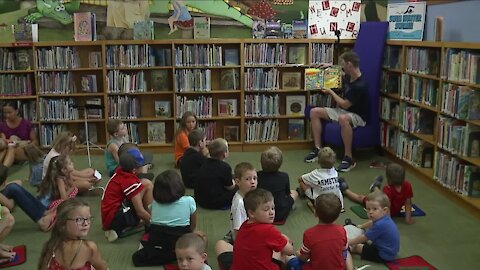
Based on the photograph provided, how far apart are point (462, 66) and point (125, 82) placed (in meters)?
4.34

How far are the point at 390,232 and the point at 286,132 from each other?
3945mm

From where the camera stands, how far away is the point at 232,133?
7383 mm

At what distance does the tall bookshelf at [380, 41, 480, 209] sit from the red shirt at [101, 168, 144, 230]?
3093mm

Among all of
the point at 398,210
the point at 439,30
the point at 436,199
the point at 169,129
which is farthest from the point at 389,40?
the point at 169,129

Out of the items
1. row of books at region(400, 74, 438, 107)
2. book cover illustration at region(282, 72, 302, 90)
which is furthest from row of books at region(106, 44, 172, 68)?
row of books at region(400, 74, 438, 107)

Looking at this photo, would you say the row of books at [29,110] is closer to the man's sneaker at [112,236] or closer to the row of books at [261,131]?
the row of books at [261,131]

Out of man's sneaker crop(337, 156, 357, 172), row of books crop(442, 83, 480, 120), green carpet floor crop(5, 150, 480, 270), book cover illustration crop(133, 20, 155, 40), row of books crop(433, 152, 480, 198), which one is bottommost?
green carpet floor crop(5, 150, 480, 270)

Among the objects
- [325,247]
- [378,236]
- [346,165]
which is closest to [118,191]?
[325,247]

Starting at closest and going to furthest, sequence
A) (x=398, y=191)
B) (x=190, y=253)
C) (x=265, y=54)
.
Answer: (x=190, y=253) < (x=398, y=191) < (x=265, y=54)

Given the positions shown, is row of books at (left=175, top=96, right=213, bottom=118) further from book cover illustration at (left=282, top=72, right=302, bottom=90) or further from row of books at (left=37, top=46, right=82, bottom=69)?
row of books at (left=37, top=46, right=82, bottom=69)

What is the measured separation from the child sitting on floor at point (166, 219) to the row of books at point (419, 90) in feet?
10.6

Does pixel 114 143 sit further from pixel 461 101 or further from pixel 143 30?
pixel 461 101

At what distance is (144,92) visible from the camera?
7.03m

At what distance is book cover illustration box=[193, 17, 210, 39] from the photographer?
7.12 metres
